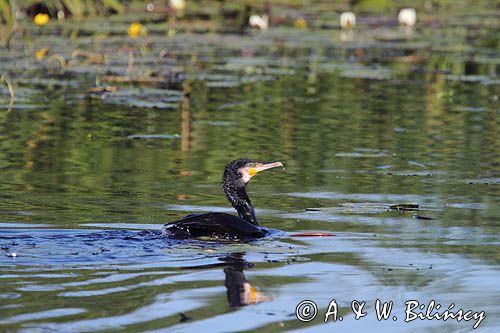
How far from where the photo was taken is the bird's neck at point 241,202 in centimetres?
837

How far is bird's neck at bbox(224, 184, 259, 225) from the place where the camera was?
837 centimetres

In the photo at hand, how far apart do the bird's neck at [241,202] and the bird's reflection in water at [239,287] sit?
46.5 inches

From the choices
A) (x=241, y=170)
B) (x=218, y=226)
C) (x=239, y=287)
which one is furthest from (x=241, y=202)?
→ (x=239, y=287)

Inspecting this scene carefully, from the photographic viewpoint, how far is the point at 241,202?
8.49 m

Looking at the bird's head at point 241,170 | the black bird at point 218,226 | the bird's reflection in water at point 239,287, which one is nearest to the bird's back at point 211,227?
the black bird at point 218,226

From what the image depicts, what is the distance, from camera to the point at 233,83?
55.2 feet

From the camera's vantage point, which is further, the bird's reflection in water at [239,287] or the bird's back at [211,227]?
the bird's back at [211,227]

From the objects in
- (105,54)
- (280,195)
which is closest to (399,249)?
(280,195)

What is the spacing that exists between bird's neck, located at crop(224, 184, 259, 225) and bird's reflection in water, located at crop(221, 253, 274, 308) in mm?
1182

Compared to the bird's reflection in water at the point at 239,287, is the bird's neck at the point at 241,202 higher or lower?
higher

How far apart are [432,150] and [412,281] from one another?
17.1ft

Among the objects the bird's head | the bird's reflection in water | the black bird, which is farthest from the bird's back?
the bird's head

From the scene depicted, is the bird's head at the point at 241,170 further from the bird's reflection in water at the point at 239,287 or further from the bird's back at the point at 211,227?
the bird's reflection in water at the point at 239,287

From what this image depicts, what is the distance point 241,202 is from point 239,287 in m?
2.10
